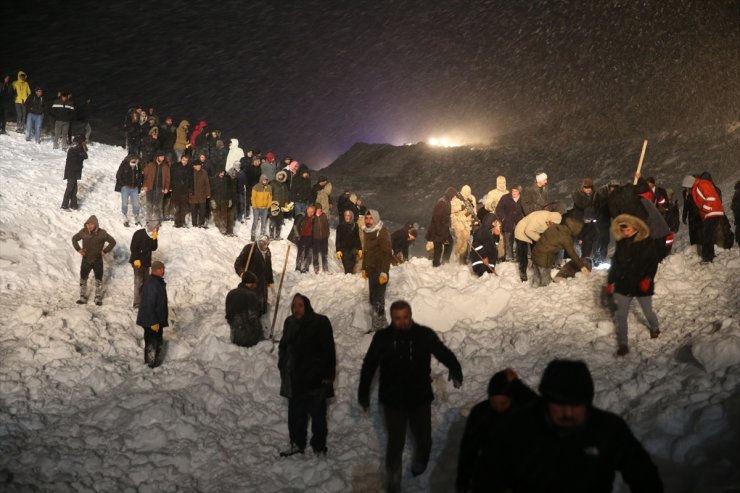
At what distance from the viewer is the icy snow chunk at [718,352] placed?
7704 mm

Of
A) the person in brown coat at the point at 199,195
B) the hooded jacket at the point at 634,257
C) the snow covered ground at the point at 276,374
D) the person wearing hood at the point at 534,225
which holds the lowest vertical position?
the snow covered ground at the point at 276,374

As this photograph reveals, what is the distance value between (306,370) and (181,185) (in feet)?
41.8

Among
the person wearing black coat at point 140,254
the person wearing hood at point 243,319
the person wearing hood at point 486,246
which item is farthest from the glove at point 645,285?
the person wearing black coat at point 140,254

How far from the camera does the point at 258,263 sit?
13.8m

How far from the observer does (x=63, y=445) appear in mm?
8359

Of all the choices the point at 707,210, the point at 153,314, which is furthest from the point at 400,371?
the point at 707,210

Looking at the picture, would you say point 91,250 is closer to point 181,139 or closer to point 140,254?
point 140,254

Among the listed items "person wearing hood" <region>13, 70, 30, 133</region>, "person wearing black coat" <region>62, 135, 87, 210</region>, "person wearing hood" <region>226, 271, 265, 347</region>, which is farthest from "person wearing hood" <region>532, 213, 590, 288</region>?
"person wearing hood" <region>13, 70, 30, 133</region>

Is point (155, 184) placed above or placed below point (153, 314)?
above

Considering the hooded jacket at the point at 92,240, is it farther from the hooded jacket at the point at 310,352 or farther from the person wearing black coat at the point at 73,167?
the hooded jacket at the point at 310,352

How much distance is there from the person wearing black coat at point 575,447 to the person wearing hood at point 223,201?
56.9 feet

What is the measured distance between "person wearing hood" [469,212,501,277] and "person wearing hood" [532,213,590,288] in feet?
5.19

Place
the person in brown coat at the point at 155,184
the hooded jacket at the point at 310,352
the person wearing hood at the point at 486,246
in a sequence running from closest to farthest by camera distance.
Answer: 1. the hooded jacket at the point at 310,352
2. the person wearing hood at the point at 486,246
3. the person in brown coat at the point at 155,184

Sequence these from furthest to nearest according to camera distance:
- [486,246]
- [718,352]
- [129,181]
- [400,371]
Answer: [129,181], [486,246], [718,352], [400,371]
